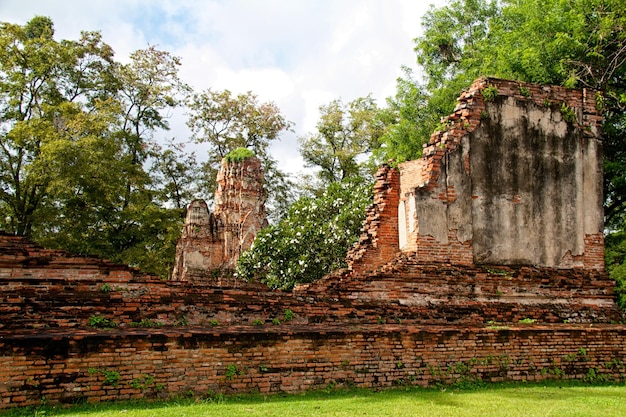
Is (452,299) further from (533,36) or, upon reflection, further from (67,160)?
(67,160)

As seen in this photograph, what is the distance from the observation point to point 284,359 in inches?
320

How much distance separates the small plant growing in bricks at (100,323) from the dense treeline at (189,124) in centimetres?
890

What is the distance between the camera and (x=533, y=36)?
15.2 m

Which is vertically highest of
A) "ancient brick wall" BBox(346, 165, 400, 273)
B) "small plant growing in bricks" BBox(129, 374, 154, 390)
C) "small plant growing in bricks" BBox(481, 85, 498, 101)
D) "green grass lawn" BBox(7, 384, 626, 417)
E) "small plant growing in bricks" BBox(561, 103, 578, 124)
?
"small plant growing in bricks" BBox(481, 85, 498, 101)

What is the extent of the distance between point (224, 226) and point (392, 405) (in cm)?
1649

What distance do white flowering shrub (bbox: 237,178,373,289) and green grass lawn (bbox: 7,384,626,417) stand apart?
8.69 meters

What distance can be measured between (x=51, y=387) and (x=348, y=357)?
3.54 meters

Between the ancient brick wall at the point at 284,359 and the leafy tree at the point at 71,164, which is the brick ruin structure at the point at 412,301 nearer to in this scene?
the ancient brick wall at the point at 284,359

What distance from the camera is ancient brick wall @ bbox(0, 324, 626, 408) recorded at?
6992 mm

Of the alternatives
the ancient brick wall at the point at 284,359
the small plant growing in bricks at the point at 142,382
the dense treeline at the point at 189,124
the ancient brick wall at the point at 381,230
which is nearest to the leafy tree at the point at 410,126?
the dense treeline at the point at 189,124

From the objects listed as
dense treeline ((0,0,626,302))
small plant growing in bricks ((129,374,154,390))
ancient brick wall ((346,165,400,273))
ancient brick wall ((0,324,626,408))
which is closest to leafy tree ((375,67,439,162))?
dense treeline ((0,0,626,302))

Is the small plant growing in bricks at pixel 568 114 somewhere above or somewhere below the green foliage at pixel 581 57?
below

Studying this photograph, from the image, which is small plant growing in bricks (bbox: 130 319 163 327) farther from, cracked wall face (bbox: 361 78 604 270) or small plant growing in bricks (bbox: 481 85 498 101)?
small plant growing in bricks (bbox: 481 85 498 101)

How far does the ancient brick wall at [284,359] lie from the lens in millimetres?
6992
